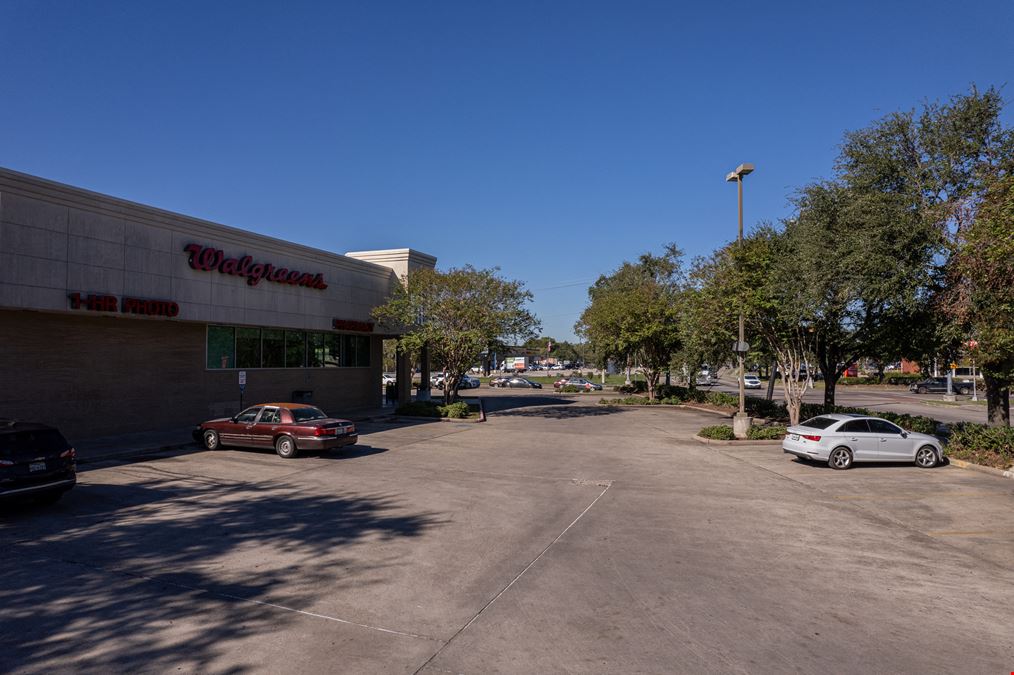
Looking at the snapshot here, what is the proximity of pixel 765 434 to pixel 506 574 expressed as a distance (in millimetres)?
17325

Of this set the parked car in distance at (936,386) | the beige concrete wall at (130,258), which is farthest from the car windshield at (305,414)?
the parked car in distance at (936,386)

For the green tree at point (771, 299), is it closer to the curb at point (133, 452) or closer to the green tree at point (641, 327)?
the green tree at point (641, 327)


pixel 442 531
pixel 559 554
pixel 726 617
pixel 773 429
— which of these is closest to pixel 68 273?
pixel 442 531

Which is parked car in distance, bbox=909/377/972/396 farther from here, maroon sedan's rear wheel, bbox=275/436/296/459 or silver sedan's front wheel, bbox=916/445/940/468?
maroon sedan's rear wheel, bbox=275/436/296/459

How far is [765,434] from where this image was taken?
74.1 feet

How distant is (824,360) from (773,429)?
5.13m

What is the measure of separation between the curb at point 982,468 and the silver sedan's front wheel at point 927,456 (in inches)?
22.7

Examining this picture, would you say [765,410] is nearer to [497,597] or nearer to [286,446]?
[286,446]

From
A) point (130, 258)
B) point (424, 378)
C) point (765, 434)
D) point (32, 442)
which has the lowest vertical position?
point (765, 434)

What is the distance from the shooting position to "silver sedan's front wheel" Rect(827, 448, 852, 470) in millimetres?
16734

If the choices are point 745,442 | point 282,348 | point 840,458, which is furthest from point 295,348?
point 840,458

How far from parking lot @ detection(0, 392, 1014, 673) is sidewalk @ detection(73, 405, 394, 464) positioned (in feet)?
8.27

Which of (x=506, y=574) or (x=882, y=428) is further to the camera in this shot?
(x=882, y=428)

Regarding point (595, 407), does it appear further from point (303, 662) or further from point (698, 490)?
point (303, 662)
